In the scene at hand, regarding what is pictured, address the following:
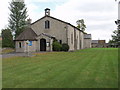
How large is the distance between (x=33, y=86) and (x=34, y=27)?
33810mm

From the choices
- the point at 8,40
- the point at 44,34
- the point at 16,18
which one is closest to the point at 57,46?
the point at 44,34

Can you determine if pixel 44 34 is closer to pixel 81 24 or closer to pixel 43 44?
pixel 43 44

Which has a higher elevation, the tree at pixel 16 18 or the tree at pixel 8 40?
the tree at pixel 16 18

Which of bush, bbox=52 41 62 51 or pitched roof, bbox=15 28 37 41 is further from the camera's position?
pitched roof, bbox=15 28 37 41

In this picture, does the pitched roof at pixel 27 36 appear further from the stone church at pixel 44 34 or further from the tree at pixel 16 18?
the tree at pixel 16 18

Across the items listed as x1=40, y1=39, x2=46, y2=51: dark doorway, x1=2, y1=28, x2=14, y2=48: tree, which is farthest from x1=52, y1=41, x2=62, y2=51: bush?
x1=2, y1=28, x2=14, y2=48: tree

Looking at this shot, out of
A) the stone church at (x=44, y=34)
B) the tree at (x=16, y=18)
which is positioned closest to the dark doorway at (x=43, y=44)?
the stone church at (x=44, y=34)

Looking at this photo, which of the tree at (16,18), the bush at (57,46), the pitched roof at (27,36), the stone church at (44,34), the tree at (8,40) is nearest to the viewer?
the bush at (57,46)

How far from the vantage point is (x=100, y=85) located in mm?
6340

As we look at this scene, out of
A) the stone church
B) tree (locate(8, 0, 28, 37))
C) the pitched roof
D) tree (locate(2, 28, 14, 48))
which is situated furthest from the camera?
tree (locate(2, 28, 14, 48))

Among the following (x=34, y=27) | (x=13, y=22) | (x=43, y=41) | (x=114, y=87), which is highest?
(x=13, y=22)

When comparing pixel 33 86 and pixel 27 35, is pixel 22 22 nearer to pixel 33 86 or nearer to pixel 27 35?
pixel 27 35

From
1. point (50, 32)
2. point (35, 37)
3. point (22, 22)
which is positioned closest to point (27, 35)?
point (35, 37)

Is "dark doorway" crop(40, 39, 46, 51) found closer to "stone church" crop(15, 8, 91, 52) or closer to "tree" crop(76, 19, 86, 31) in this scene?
"stone church" crop(15, 8, 91, 52)
